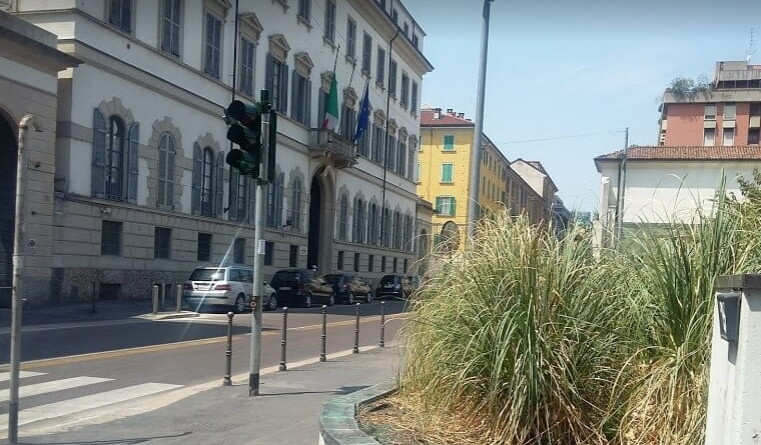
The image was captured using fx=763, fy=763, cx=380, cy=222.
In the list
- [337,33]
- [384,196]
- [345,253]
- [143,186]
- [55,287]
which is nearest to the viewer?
[55,287]

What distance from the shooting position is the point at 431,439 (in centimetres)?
534

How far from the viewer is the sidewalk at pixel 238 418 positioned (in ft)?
23.7

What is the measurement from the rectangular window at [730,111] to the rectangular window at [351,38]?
41.7 meters

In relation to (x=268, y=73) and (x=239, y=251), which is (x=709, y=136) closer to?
(x=268, y=73)

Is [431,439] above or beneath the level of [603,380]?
beneath

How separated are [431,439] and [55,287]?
21.5 metres

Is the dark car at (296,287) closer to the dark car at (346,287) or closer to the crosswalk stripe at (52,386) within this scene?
the dark car at (346,287)

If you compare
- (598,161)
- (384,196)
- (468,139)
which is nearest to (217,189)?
(384,196)

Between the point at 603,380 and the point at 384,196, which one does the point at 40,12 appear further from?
the point at 384,196

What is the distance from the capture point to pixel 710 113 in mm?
73125

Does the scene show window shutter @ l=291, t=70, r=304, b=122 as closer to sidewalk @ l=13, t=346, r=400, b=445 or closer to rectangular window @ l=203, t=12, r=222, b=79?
rectangular window @ l=203, t=12, r=222, b=79

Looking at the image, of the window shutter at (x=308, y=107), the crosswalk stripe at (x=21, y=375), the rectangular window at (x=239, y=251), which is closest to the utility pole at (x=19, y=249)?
the crosswalk stripe at (x=21, y=375)

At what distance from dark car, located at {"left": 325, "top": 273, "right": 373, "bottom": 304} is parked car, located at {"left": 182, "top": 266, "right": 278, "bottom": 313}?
10488 millimetres

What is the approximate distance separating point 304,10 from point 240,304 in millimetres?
21084
